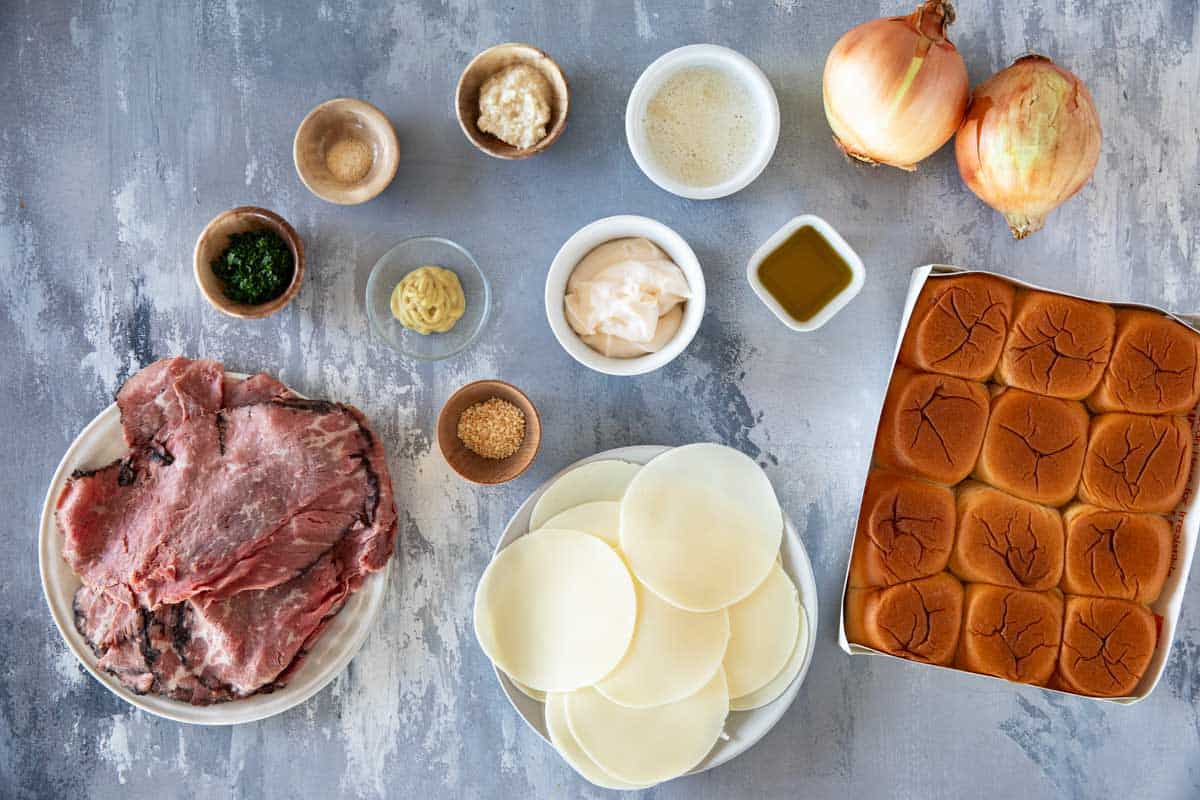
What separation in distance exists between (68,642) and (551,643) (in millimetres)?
1084

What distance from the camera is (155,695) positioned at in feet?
5.92

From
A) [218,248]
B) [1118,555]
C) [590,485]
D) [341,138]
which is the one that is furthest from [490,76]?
[1118,555]

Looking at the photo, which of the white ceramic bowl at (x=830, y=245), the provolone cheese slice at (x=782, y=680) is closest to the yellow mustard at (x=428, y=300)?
the white ceramic bowl at (x=830, y=245)

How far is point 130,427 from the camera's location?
181 cm

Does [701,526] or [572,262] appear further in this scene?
[572,262]

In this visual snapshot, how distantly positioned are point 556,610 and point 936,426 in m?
0.89

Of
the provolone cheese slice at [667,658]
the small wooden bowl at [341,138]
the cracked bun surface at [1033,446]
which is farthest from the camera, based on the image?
the small wooden bowl at [341,138]

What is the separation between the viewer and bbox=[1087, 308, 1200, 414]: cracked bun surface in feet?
5.73

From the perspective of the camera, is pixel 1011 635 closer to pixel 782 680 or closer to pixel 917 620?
pixel 917 620

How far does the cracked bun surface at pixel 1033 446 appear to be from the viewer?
1752mm

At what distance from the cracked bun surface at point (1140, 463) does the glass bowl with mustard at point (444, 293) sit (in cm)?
139

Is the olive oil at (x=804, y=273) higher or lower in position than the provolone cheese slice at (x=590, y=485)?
higher

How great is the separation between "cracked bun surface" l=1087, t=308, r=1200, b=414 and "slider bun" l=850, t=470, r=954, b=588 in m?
0.45

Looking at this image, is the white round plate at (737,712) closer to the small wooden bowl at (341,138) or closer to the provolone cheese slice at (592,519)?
the provolone cheese slice at (592,519)
